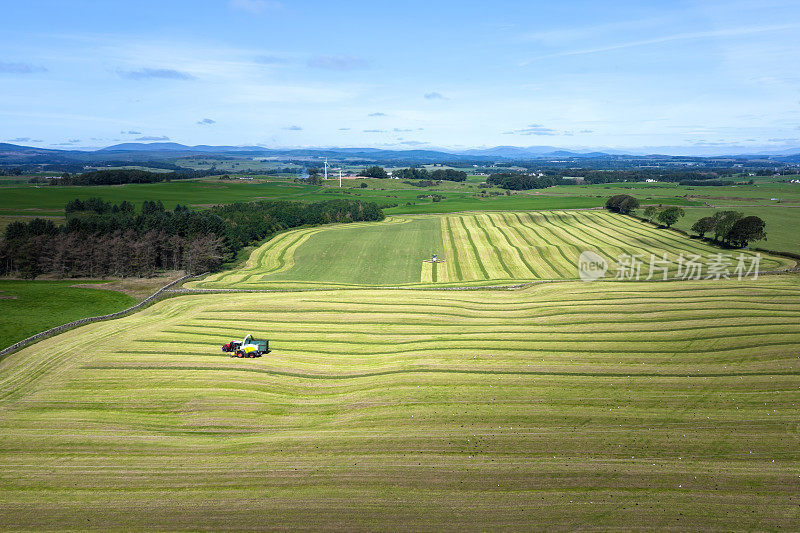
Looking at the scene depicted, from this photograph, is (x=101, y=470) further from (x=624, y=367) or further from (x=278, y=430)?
(x=624, y=367)

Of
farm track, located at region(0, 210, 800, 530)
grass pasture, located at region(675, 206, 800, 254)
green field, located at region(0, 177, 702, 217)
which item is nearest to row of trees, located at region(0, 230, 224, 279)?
farm track, located at region(0, 210, 800, 530)

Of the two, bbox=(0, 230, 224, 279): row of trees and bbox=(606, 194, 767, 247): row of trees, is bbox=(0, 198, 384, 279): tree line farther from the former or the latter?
bbox=(606, 194, 767, 247): row of trees

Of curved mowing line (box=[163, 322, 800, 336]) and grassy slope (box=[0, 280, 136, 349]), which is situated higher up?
curved mowing line (box=[163, 322, 800, 336])

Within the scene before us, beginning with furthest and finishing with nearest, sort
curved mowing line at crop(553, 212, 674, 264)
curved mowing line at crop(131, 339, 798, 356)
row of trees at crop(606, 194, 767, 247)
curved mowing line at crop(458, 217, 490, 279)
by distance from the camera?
curved mowing line at crop(553, 212, 674, 264), row of trees at crop(606, 194, 767, 247), curved mowing line at crop(458, 217, 490, 279), curved mowing line at crop(131, 339, 798, 356)

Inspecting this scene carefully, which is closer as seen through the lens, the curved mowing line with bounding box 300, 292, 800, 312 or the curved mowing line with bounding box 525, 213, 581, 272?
the curved mowing line with bounding box 300, 292, 800, 312

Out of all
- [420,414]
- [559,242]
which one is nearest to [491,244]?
[559,242]

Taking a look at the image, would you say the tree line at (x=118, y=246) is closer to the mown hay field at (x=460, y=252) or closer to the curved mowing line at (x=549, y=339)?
the mown hay field at (x=460, y=252)

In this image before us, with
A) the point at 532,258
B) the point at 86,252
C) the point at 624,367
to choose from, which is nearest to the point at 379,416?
the point at 624,367

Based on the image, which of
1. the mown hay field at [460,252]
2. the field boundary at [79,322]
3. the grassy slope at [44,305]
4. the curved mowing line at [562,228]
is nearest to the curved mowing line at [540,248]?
the mown hay field at [460,252]
